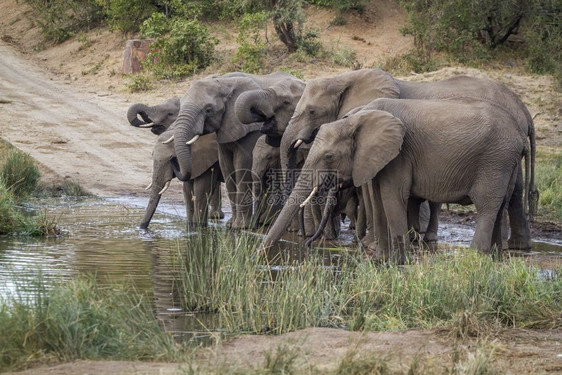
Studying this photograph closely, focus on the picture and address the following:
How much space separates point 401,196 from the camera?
30.9 ft

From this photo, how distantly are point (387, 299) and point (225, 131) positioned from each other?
578cm

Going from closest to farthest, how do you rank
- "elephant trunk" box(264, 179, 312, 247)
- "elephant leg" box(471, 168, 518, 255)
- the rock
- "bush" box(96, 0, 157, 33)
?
"elephant leg" box(471, 168, 518, 255)
"elephant trunk" box(264, 179, 312, 247)
the rock
"bush" box(96, 0, 157, 33)

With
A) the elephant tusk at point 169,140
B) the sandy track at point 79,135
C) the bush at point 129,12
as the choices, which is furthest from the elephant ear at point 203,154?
the bush at point 129,12

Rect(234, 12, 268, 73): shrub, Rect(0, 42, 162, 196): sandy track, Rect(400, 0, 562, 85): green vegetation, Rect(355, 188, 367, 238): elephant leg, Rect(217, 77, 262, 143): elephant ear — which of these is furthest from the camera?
Rect(234, 12, 268, 73): shrub

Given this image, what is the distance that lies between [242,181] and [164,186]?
1026 millimetres

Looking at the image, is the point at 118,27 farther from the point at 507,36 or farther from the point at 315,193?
the point at 315,193

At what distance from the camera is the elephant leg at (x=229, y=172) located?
12500 mm

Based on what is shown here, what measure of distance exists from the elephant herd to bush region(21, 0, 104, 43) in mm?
17206

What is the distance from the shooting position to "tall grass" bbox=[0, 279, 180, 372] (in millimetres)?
5137

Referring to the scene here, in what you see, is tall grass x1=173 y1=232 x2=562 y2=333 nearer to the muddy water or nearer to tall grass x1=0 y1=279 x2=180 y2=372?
the muddy water

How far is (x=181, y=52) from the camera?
74.1ft

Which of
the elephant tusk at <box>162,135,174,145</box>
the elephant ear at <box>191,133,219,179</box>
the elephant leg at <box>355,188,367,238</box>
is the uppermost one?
the elephant tusk at <box>162,135,174,145</box>

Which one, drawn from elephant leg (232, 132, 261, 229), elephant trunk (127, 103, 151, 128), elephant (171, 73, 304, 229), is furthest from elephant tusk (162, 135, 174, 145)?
elephant trunk (127, 103, 151, 128)

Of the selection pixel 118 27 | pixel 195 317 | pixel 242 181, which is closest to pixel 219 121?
pixel 242 181
